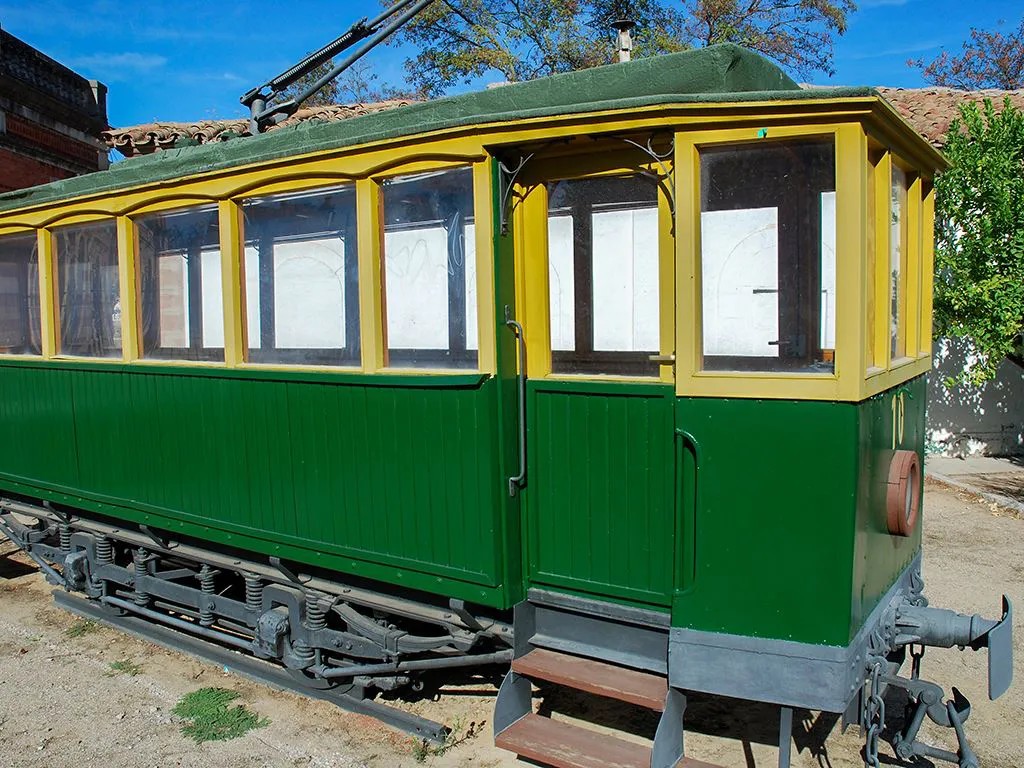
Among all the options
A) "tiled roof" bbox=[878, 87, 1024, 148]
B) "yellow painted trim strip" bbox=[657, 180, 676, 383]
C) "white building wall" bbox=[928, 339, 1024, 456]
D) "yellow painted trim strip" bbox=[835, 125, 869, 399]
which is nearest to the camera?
"yellow painted trim strip" bbox=[835, 125, 869, 399]

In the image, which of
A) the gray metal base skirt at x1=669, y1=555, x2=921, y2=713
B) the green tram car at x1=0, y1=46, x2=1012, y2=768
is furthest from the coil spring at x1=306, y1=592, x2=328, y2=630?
the gray metal base skirt at x1=669, y1=555, x2=921, y2=713

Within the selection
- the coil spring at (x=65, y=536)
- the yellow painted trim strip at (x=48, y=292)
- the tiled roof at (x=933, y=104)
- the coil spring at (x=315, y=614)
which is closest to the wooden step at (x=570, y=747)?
the coil spring at (x=315, y=614)

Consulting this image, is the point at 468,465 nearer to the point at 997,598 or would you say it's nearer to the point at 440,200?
the point at 440,200

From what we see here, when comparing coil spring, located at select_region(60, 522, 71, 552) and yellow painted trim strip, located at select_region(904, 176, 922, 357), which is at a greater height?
yellow painted trim strip, located at select_region(904, 176, 922, 357)

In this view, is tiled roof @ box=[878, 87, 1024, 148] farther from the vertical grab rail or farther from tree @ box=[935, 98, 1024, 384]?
the vertical grab rail

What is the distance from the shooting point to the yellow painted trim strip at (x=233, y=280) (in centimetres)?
477

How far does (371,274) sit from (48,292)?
3182 millimetres

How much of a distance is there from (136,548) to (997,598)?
6.21 metres

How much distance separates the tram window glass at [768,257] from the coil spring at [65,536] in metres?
4.95

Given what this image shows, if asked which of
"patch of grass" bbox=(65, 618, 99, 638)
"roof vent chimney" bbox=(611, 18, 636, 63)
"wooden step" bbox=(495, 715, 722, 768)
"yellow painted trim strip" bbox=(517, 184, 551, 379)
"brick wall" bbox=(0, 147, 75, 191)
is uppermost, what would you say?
"brick wall" bbox=(0, 147, 75, 191)

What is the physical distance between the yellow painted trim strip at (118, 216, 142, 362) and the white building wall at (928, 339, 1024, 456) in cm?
1071

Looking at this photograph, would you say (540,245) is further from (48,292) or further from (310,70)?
(48,292)

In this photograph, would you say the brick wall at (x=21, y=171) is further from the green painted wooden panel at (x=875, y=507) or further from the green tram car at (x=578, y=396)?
the green painted wooden panel at (x=875, y=507)

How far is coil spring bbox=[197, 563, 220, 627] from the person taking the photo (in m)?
5.42
